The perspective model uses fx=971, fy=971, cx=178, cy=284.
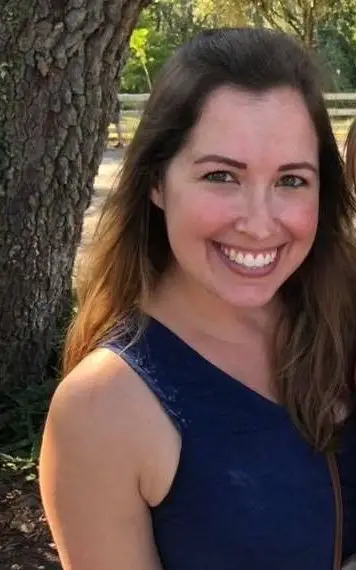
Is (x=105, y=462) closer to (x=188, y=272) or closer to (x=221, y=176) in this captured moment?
(x=188, y=272)

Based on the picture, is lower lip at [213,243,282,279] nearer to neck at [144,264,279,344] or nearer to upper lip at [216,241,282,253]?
upper lip at [216,241,282,253]

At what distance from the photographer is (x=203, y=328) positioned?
1635mm

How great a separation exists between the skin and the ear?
0.02 m

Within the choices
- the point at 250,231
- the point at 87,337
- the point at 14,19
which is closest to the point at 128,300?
the point at 87,337

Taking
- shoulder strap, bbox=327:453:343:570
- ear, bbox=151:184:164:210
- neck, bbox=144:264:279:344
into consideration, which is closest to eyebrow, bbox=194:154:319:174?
ear, bbox=151:184:164:210

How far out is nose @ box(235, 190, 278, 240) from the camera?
4.85 feet

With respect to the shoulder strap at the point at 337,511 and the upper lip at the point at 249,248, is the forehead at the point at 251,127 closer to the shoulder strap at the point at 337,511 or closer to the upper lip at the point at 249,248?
the upper lip at the point at 249,248

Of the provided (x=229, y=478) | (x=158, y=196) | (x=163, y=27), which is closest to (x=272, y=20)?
(x=163, y=27)

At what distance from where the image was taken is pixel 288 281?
181 cm

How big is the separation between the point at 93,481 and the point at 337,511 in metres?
0.41

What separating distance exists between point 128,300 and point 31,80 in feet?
6.12

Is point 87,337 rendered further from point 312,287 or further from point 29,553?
point 29,553

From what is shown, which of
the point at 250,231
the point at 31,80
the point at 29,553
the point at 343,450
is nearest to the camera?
the point at 250,231


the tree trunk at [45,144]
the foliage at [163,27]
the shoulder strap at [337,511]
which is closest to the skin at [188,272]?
the shoulder strap at [337,511]
